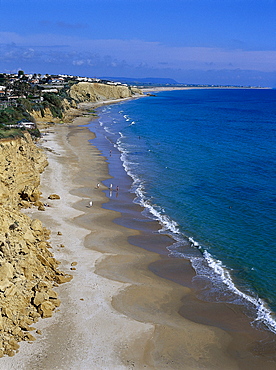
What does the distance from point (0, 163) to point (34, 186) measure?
6.24 metres

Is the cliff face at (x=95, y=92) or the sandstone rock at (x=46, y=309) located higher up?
the cliff face at (x=95, y=92)

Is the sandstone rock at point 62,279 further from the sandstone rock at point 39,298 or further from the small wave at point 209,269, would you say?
the small wave at point 209,269

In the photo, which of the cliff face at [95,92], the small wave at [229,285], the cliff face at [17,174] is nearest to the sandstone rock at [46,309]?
the small wave at [229,285]

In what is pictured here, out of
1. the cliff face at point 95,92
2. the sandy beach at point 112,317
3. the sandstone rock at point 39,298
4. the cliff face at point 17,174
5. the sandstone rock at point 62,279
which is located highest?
the cliff face at point 95,92

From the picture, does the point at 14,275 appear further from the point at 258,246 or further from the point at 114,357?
the point at 258,246

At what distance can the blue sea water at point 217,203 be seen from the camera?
23047 mm

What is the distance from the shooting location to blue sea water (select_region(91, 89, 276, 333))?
75.6ft

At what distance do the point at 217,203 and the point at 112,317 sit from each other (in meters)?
18.8

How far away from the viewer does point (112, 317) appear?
751 inches

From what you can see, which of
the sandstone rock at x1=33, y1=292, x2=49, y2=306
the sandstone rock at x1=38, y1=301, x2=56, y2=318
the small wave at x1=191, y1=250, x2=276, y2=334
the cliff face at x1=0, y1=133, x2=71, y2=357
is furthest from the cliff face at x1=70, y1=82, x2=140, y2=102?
the sandstone rock at x1=38, y1=301, x2=56, y2=318

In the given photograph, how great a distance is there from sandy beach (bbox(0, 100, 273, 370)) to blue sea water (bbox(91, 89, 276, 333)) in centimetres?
274

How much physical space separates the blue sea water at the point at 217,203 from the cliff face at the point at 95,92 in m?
76.8

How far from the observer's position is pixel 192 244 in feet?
91.2

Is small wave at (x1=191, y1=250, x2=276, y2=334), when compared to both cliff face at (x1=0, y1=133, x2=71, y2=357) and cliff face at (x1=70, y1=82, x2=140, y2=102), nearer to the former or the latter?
cliff face at (x1=0, y1=133, x2=71, y2=357)
